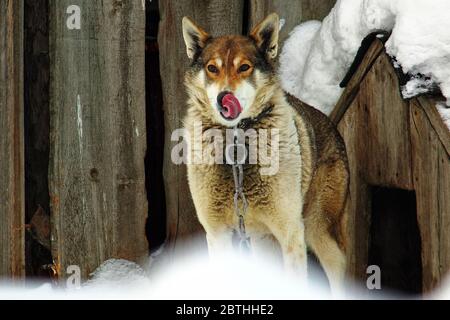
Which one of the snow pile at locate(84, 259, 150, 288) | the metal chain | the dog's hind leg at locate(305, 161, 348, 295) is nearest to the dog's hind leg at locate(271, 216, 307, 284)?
the metal chain

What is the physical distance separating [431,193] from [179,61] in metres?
1.69

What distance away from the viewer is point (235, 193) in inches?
168

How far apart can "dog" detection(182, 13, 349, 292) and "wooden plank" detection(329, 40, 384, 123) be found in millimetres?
530

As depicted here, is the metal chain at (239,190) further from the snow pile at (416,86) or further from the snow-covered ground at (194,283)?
the snow pile at (416,86)

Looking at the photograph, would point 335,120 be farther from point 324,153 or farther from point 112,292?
point 112,292

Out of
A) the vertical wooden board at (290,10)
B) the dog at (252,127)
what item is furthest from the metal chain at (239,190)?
the vertical wooden board at (290,10)

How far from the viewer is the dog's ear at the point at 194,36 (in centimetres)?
429

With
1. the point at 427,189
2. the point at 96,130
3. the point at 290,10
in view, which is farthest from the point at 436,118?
the point at 96,130

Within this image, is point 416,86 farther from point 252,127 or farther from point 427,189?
point 252,127

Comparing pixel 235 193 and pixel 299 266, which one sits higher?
pixel 235 193

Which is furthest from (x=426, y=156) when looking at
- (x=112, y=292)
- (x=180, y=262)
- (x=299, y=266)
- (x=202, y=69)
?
(x=112, y=292)

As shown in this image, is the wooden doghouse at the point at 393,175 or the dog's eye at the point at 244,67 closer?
the dog's eye at the point at 244,67

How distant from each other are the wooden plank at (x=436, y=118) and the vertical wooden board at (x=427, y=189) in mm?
35
